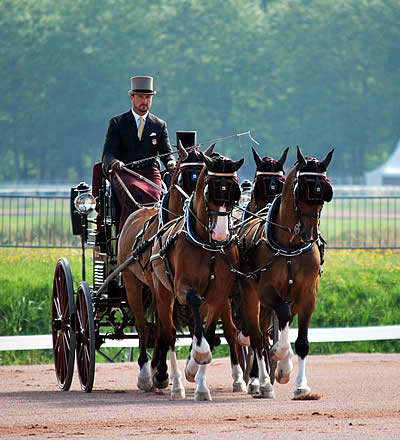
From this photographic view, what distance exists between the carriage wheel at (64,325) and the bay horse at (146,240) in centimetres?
58

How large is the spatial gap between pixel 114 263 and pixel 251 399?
8.65 feet

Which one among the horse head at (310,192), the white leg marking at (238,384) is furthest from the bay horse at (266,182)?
the white leg marking at (238,384)

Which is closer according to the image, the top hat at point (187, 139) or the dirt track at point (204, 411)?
the dirt track at point (204, 411)

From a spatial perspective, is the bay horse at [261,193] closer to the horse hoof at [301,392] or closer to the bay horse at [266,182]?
the bay horse at [266,182]

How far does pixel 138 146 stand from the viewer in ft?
40.3

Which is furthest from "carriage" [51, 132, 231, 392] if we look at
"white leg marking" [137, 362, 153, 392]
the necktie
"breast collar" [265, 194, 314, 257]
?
"breast collar" [265, 194, 314, 257]

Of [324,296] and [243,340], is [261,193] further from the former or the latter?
[324,296]

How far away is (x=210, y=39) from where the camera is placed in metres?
55.1

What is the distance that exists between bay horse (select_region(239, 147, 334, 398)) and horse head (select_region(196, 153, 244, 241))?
0.61 m

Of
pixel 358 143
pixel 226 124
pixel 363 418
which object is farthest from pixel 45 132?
pixel 363 418

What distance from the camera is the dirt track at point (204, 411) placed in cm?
826

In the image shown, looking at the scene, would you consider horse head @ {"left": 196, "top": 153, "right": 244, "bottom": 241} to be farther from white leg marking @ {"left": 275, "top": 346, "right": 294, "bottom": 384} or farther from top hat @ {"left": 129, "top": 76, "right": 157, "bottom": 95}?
top hat @ {"left": 129, "top": 76, "right": 157, "bottom": 95}

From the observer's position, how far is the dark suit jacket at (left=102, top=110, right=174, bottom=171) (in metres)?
12.1

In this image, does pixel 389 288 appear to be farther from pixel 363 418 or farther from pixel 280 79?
pixel 280 79
